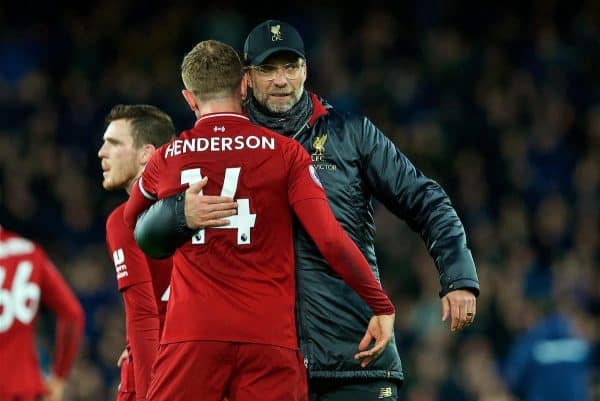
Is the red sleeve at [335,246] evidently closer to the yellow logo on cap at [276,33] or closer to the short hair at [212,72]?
the short hair at [212,72]

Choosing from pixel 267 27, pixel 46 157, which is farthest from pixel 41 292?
pixel 46 157

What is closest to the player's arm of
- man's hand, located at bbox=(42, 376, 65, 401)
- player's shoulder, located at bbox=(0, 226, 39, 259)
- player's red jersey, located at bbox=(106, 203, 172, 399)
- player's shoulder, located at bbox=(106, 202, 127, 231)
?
player's red jersey, located at bbox=(106, 203, 172, 399)

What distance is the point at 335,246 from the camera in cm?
379

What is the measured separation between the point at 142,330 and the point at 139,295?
0.46ft

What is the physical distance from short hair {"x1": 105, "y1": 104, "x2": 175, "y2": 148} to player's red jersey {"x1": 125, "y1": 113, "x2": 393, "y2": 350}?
1.03 m

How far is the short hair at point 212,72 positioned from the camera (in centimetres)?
397

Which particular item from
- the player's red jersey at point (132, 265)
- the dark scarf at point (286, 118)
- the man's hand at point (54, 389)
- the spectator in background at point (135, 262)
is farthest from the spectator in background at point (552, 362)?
the dark scarf at point (286, 118)

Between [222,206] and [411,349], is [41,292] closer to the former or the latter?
[222,206]

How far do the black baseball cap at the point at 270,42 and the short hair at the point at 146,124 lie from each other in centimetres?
76

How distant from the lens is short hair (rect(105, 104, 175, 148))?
4.95 m

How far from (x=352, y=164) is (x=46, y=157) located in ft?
24.7

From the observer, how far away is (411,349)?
31.9 feet

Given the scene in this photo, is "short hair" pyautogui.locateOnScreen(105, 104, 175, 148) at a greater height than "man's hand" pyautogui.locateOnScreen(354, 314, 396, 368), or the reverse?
"short hair" pyautogui.locateOnScreen(105, 104, 175, 148)

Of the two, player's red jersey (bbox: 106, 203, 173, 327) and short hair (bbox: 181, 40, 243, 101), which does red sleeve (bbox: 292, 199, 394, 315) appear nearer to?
short hair (bbox: 181, 40, 243, 101)
